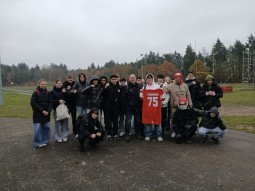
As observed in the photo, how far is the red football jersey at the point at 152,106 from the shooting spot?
25.8 feet

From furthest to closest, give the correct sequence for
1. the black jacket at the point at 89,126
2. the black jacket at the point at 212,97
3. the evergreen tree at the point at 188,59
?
the evergreen tree at the point at 188,59
the black jacket at the point at 212,97
the black jacket at the point at 89,126

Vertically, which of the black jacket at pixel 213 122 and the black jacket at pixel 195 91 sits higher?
the black jacket at pixel 195 91

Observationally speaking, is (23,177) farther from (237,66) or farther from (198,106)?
(237,66)

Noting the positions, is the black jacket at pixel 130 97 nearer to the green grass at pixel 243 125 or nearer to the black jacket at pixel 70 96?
the black jacket at pixel 70 96

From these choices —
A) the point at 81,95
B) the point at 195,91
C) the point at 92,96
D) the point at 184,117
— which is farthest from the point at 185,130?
the point at 81,95

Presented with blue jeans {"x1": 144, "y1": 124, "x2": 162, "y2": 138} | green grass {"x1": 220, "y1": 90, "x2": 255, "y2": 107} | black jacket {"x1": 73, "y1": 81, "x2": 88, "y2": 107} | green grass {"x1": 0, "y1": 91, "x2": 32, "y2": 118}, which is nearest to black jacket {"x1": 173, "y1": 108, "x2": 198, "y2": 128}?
blue jeans {"x1": 144, "y1": 124, "x2": 162, "y2": 138}

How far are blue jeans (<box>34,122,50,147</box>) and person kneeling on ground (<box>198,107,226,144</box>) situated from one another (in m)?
4.41

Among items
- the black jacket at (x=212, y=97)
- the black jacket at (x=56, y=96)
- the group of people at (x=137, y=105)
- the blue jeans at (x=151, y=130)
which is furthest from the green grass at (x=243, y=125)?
Result: the black jacket at (x=56, y=96)

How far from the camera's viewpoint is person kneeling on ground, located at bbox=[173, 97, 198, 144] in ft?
24.9

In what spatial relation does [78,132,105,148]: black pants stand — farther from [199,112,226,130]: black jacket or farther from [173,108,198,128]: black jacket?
[199,112,226,130]: black jacket

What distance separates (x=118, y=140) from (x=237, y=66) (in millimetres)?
71619

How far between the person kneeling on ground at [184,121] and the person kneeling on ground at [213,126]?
0.26 meters

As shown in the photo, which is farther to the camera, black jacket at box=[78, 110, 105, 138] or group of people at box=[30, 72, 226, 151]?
group of people at box=[30, 72, 226, 151]

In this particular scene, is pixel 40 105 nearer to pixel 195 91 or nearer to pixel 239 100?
pixel 195 91
